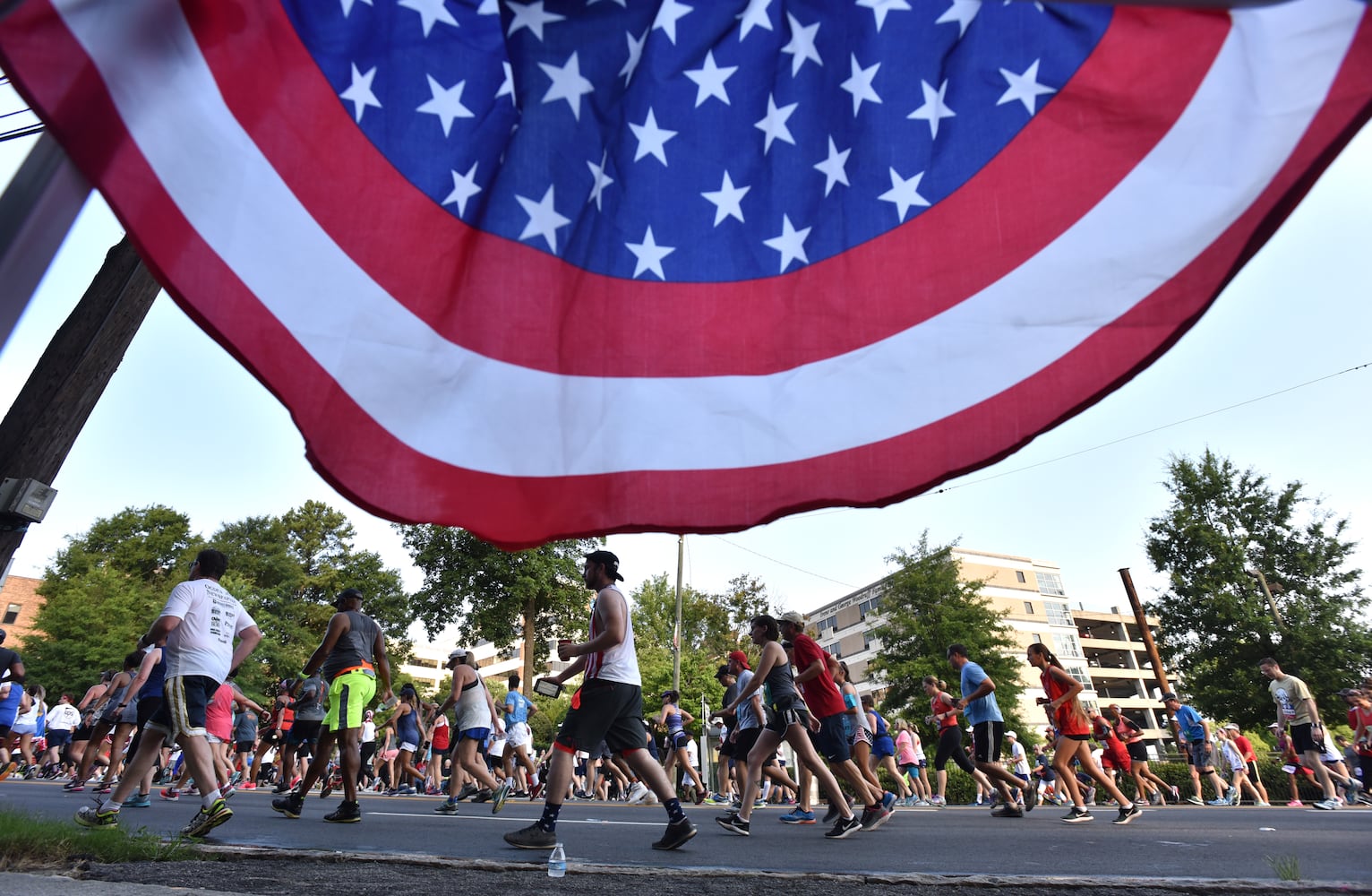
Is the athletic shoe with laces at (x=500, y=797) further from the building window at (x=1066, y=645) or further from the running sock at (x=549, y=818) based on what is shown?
the building window at (x=1066, y=645)

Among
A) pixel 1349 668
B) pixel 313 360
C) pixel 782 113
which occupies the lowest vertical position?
pixel 313 360

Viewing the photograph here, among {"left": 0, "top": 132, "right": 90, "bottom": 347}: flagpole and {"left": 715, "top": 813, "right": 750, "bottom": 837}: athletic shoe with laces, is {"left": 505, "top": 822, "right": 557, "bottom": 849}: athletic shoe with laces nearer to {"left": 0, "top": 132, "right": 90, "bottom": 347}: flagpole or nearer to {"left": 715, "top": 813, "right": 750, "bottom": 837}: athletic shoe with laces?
{"left": 715, "top": 813, "right": 750, "bottom": 837}: athletic shoe with laces

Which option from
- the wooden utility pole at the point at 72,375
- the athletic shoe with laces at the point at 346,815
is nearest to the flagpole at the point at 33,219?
the wooden utility pole at the point at 72,375

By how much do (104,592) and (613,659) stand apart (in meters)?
40.9

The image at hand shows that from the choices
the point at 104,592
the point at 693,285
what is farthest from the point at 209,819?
the point at 104,592

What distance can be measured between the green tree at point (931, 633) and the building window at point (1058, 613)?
42.7 metres

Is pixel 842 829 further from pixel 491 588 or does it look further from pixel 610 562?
pixel 491 588

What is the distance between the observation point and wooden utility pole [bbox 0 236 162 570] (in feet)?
12.8

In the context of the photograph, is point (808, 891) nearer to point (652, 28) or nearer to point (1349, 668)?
point (652, 28)

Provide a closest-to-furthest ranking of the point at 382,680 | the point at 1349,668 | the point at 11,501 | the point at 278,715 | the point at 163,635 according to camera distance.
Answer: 1. the point at 11,501
2. the point at 163,635
3. the point at 382,680
4. the point at 278,715
5. the point at 1349,668

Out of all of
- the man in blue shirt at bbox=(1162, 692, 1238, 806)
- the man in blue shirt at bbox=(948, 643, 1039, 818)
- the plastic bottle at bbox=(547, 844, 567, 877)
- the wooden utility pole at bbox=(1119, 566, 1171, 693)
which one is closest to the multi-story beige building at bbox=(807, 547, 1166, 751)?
the wooden utility pole at bbox=(1119, 566, 1171, 693)

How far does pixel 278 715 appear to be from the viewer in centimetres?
1694

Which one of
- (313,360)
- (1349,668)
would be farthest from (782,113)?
(1349,668)

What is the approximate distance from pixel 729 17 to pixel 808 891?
11.6 feet
